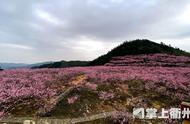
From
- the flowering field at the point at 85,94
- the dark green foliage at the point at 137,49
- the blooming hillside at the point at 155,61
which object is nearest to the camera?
the flowering field at the point at 85,94

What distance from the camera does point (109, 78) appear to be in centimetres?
2495

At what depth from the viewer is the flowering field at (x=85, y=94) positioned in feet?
62.1

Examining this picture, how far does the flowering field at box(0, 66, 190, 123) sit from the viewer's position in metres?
18.9

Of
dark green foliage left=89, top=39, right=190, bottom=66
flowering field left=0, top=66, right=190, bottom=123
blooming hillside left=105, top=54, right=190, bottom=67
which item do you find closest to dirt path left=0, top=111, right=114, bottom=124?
flowering field left=0, top=66, right=190, bottom=123

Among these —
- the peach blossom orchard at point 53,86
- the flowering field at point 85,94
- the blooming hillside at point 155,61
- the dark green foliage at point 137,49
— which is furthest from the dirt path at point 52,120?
the dark green foliage at point 137,49

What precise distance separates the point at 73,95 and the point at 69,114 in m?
2.29

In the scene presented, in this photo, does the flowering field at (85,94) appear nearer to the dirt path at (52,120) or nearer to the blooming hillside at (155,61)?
the dirt path at (52,120)

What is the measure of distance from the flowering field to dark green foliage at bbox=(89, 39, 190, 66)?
1273 inches

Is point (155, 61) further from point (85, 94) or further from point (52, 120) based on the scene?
point (52, 120)

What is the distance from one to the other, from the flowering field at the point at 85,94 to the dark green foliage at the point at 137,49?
1273 inches

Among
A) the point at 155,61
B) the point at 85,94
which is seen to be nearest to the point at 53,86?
the point at 85,94

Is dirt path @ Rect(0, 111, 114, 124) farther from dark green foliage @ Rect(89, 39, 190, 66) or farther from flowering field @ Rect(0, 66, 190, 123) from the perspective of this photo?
dark green foliage @ Rect(89, 39, 190, 66)

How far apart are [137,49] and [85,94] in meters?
40.7

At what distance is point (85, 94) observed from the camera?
68.1 ft
